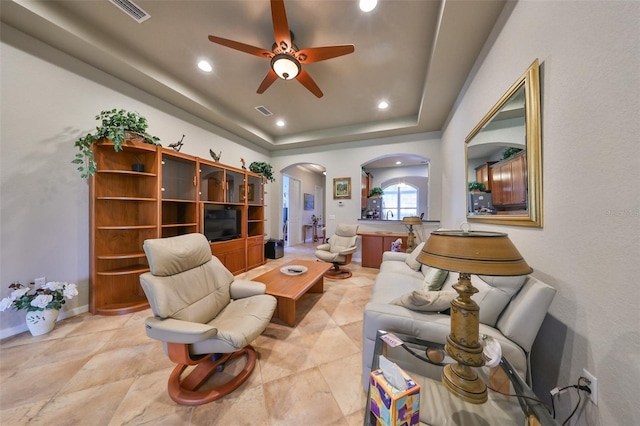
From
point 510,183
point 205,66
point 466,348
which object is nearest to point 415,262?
point 510,183

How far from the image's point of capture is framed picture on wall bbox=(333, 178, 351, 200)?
4.96 meters

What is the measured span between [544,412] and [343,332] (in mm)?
1515

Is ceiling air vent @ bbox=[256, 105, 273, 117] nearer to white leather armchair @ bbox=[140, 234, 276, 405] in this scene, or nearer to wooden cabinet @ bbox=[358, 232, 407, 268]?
white leather armchair @ bbox=[140, 234, 276, 405]

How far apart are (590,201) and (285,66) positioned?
2.56 m

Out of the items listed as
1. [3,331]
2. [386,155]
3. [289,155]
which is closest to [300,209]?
[289,155]

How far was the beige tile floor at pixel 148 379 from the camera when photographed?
1220 millimetres

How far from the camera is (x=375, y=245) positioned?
435cm

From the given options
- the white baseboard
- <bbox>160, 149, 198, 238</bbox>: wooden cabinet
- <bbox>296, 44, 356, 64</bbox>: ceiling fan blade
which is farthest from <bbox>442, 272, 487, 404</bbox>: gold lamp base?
the white baseboard

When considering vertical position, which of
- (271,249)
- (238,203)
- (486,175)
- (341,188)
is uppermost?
(341,188)

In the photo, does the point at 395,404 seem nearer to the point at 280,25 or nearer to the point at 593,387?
the point at 593,387

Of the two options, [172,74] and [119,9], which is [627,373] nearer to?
[119,9]

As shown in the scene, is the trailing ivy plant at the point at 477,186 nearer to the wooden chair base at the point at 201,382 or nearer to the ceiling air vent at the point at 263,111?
the wooden chair base at the point at 201,382

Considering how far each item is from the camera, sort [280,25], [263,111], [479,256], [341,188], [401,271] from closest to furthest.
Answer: [479,256] < [280,25] < [401,271] < [263,111] < [341,188]

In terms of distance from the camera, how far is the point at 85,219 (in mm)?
2463
